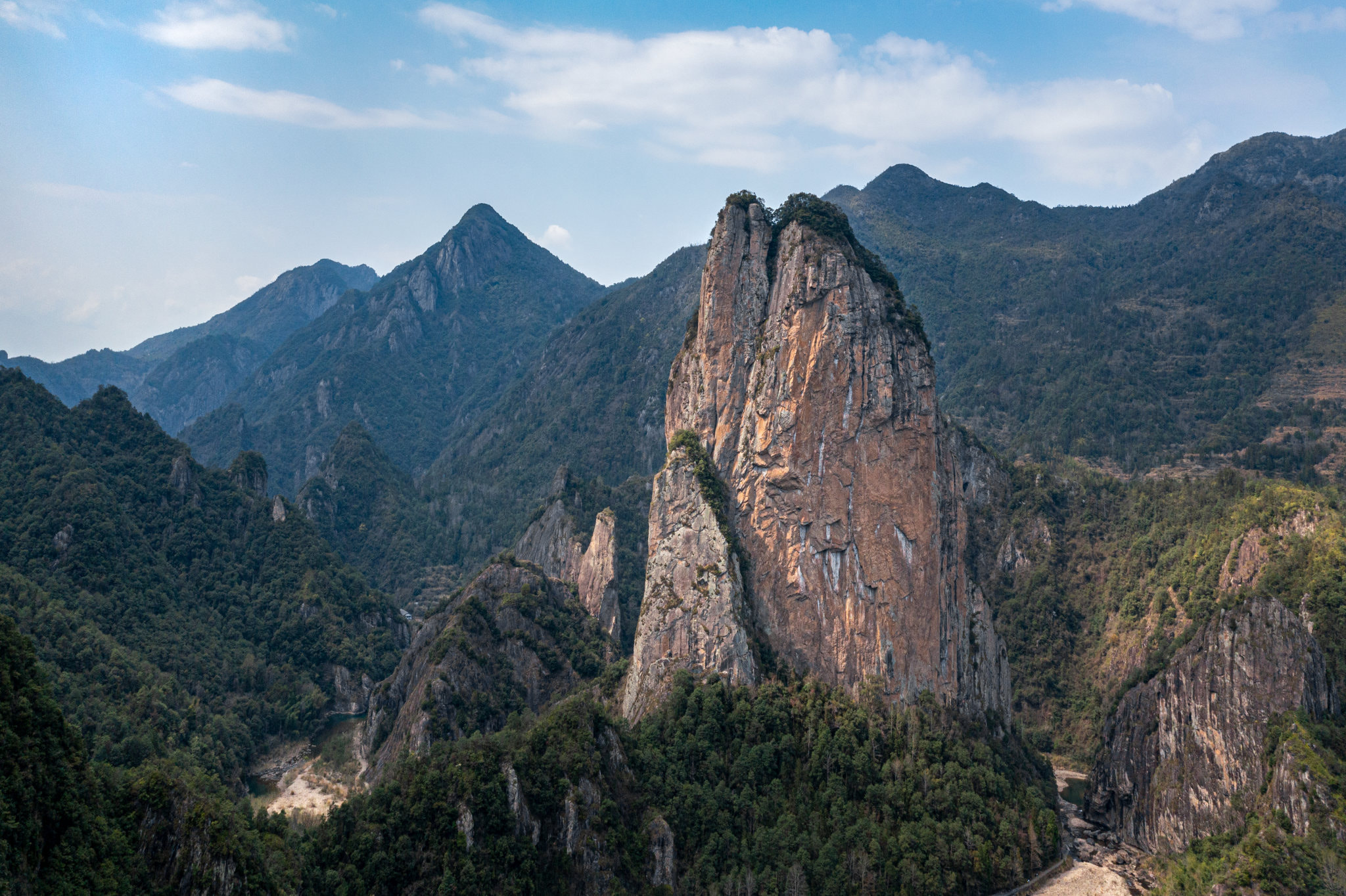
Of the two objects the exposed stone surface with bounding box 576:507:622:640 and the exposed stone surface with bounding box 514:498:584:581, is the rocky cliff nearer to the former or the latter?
the exposed stone surface with bounding box 576:507:622:640

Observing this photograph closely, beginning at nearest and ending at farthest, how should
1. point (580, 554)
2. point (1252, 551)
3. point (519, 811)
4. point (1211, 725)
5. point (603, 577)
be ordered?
point (519, 811), point (1211, 725), point (1252, 551), point (603, 577), point (580, 554)

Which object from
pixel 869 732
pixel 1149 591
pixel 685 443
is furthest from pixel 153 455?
pixel 1149 591

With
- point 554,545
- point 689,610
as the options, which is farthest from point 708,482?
point 554,545

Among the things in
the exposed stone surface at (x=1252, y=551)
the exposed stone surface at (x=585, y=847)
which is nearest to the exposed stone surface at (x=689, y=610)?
the exposed stone surface at (x=585, y=847)

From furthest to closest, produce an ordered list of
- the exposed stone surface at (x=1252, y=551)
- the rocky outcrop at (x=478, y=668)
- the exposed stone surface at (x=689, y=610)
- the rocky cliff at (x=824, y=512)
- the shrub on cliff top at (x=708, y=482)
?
the exposed stone surface at (x=1252, y=551) < the rocky outcrop at (x=478, y=668) < the shrub on cliff top at (x=708, y=482) < the rocky cliff at (x=824, y=512) < the exposed stone surface at (x=689, y=610)

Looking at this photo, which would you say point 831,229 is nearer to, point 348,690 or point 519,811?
point 519,811

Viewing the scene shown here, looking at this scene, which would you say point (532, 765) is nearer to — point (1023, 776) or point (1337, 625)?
point (1023, 776)

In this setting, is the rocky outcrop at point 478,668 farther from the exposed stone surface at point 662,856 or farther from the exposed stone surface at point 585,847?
the exposed stone surface at point 662,856

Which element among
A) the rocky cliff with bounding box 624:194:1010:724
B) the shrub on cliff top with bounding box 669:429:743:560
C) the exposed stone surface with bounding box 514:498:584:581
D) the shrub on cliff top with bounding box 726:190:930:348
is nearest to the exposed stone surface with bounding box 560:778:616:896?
the rocky cliff with bounding box 624:194:1010:724
